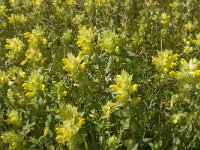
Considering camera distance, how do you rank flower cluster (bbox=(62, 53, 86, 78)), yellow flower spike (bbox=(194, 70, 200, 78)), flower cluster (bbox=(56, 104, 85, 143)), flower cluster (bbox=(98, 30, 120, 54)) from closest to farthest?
flower cluster (bbox=(56, 104, 85, 143)) < yellow flower spike (bbox=(194, 70, 200, 78)) < flower cluster (bbox=(62, 53, 86, 78)) < flower cluster (bbox=(98, 30, 120, 54))

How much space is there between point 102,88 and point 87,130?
348mm

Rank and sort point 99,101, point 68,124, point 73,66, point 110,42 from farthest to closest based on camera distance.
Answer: point 99,101 < point 110,42 < point 73,66 < point 68,124

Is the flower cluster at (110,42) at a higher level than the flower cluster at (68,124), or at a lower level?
higher

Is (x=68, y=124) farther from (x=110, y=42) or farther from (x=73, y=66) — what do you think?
(x=110, y=42)

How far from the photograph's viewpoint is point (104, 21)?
484 centimetres

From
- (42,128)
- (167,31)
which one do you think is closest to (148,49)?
(167,31)

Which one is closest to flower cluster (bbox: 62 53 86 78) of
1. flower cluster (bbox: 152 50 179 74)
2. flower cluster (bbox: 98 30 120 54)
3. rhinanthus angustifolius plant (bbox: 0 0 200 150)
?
rhinanthus angustifolius plant (bbox: 0 0 200 150)

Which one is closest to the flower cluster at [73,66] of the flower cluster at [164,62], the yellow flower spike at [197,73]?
the flower cluster at [164,62]

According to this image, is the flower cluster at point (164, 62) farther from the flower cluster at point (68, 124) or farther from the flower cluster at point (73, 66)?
the flower cluster at point (68, 124)

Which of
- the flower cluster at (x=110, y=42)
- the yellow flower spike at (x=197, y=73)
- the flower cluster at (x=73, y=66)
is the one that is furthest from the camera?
the flower cluster at (x=110, y=42)

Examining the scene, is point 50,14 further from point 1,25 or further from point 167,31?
point 167,31

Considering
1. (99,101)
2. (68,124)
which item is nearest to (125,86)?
(68,124)

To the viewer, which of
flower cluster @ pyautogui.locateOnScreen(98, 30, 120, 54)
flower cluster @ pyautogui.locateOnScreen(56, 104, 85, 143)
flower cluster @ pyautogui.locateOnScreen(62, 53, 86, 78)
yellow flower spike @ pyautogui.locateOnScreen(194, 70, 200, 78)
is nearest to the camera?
flower cluster @ pyautogui.locateOnScreen(56, 104, 85, 143)

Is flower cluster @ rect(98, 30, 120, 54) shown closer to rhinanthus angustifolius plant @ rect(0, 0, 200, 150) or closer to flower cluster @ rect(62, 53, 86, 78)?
rhinanthus angustifolius plant @ rect(0, 0, 200, 150)
